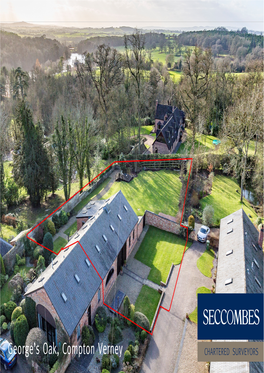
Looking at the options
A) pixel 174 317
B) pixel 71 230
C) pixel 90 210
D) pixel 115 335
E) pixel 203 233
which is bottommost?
pixel 174 317

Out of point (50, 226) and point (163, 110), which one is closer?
point (50, 226)

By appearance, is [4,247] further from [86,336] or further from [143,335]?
[143,335]

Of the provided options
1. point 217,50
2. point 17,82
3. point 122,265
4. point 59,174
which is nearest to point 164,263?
point 122,265

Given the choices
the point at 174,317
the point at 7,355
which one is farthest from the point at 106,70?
the point at 7,355

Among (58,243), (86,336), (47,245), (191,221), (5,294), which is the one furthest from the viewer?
(191,221)

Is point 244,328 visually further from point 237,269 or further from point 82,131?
point 82,131

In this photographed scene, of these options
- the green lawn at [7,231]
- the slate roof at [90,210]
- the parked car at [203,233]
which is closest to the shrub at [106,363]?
the slate roof at [90,210]

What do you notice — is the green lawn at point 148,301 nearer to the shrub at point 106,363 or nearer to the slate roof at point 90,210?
the shrub at point 106,363
